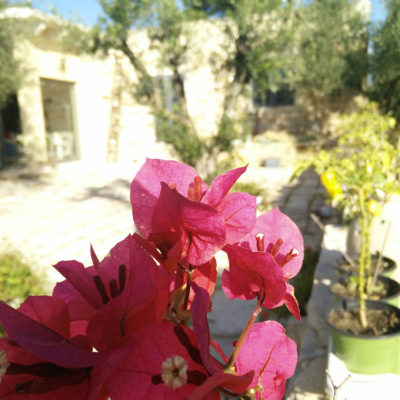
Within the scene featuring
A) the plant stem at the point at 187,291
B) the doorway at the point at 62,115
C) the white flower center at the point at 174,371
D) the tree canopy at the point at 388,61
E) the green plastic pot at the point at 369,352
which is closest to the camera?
the white flower center at the point at 174,371

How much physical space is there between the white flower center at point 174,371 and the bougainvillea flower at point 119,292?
0.17 feet

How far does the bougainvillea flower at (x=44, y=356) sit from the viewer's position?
316 mm

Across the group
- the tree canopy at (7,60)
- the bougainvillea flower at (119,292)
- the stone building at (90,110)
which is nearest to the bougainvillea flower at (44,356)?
the bougainvillea flower at (119,292)

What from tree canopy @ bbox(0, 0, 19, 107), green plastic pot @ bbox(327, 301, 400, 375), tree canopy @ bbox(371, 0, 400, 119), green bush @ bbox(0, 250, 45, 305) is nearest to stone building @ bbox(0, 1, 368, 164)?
tree canopy @ bbox(0, 0, 19, 107)

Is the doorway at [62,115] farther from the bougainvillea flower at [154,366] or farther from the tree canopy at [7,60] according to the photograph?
the bougainvillea flower at [154,366]

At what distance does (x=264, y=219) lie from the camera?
0.55 meters

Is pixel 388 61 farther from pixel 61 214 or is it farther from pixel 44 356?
pixel 44 356

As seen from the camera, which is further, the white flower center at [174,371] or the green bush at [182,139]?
the green bush at [182,139]

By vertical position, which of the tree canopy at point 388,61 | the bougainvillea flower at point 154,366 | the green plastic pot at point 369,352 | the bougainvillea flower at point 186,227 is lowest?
the green plastic pot at point 369,352

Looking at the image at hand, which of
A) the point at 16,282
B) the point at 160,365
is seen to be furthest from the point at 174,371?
the point at 16,282

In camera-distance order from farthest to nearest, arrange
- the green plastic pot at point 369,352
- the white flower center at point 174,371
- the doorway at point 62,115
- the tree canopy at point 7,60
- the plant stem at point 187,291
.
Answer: the doorway at point 62,115, the tree canopy at point 7,60, the green plastic pot at point 369,352, the plant stem at point 187,291, the white flower center at point 174,371

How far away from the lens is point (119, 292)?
1.25 feet

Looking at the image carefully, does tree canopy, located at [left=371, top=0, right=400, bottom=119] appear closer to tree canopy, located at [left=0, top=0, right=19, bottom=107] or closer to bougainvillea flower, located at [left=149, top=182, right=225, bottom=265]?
tree canopy, located at [left=0, top=0, right=19, bottom=107]

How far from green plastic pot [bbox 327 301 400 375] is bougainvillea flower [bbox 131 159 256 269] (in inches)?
59.0
